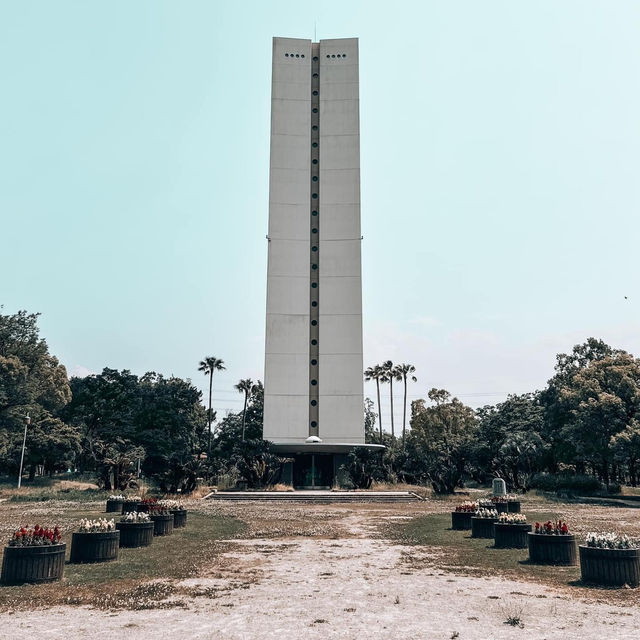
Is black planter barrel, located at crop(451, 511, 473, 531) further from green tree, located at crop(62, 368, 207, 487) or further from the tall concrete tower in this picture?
green tree, located at crop(62, 368, 207, 487)

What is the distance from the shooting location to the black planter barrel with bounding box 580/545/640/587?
11336 mm

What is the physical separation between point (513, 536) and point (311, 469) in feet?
145

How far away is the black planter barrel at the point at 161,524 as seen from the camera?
19.7 m

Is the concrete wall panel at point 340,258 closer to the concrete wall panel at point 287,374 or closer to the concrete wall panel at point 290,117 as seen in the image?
the concrete wall panel at point 287,374

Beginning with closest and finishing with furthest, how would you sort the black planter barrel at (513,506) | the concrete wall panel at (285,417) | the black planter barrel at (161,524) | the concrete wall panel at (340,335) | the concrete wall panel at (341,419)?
the black planter barrel at (161,524) → the black planter barrel at (513,506) → the concrete wall panel at (285,417) → the concrete wall panel at (341,419) → the concrete wall panel at (340,335)

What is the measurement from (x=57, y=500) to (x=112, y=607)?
33.3m

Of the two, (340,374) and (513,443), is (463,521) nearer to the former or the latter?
(513,443)

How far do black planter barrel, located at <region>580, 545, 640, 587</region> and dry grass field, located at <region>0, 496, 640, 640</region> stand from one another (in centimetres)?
35

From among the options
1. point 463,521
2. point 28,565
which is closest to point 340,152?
point 463,521

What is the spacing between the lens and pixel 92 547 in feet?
45.8

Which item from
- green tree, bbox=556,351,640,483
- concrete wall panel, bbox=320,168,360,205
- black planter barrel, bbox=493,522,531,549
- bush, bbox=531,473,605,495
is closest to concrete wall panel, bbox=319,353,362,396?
concrete wall panel, bbox=320,168,360,205

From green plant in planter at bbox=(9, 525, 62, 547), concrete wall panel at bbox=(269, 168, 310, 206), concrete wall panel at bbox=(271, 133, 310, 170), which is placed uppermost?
concrete wall panel at bbox=(271, 133, 310, 170)

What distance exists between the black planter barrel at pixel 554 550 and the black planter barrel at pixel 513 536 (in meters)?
2.38

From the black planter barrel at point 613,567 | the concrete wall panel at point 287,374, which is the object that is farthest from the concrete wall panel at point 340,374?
the black planter barrel at point 613,567
